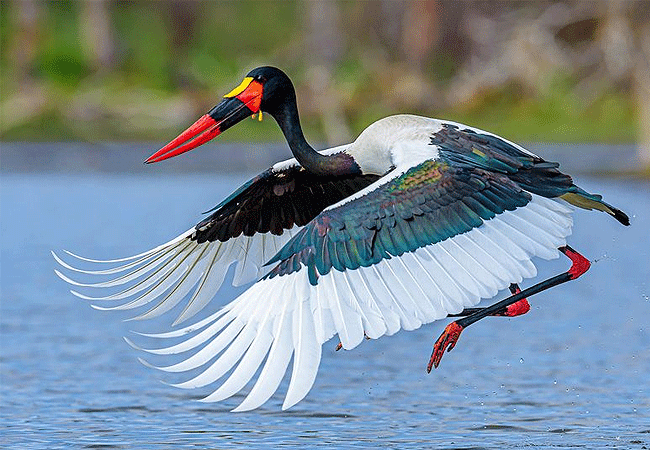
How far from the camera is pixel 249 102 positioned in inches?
363

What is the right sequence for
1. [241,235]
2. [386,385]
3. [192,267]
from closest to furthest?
[192,267] → [241,235] → [386,385]

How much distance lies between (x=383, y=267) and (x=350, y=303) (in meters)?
0.32

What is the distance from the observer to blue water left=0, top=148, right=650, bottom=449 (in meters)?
9.38

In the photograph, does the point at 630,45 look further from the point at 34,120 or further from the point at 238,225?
the point at 238,225

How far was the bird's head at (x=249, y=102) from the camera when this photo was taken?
29.7 feet

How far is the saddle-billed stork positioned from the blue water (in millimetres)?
745

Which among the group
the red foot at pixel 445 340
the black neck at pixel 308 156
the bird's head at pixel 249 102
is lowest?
the red foot at pixel 445 340

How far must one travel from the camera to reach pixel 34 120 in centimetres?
2980

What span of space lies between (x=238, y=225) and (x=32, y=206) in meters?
12.3

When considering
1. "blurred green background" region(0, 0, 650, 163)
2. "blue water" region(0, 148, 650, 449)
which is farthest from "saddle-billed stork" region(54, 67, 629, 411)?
"blurred green background" region(0, 0, 650, 163)

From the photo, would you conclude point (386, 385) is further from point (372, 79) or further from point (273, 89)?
point (372, 79)

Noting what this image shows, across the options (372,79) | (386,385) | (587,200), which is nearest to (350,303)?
(587,200)

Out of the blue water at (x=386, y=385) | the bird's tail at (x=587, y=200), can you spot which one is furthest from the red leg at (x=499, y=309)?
the blue water at (x=386, y=385)

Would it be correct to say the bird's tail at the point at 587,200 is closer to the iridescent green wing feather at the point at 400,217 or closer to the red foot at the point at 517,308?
the iridescent green wing feather at the point at 400,217
